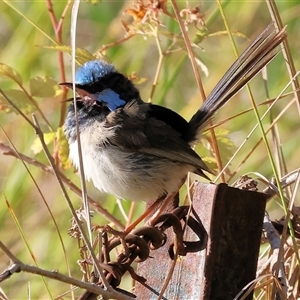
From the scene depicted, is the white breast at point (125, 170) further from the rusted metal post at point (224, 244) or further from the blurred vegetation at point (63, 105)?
the rusted metal post at point (224, 244)

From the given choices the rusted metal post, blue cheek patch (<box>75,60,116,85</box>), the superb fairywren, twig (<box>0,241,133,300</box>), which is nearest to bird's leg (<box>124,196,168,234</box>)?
the superb fairywren

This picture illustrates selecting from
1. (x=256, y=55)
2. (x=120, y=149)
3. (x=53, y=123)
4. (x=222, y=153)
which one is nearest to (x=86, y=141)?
(x=120, y=149)

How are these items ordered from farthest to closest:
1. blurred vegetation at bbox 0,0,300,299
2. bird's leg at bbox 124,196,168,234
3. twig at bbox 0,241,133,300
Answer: blurred vegetation at bbox 0,0,300,299 < bird's leg at bbox 124,196,168,234 < twig at bbox 0,241,133,300

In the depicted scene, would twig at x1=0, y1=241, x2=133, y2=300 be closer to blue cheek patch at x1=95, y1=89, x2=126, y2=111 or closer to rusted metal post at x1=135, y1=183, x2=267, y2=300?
rusted metal post at x1=135, y1=183, x2=267, y2=300

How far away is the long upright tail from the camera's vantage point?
99.8 inches

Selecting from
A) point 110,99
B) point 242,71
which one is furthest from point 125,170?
point 242,71

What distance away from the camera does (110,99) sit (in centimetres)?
335

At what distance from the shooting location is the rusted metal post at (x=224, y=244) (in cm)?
193

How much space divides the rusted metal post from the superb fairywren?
0.89m

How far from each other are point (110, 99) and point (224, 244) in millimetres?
1539

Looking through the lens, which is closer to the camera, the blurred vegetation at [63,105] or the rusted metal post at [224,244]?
the rusted metal post at [224,244]

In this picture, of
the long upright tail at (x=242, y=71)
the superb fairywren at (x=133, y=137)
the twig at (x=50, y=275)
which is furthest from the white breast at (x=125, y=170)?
the twig at (x=50, y=275)

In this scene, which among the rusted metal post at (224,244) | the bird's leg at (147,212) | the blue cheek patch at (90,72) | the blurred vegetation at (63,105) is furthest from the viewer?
the blurred vegetation at (63,105)

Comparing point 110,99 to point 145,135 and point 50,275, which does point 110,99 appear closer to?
point 145,135
